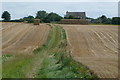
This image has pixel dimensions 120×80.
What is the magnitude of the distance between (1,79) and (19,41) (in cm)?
2693

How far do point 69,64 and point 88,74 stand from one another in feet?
13.7

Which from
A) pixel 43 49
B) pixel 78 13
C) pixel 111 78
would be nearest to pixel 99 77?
pixel 111 78

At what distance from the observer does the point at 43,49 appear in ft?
116

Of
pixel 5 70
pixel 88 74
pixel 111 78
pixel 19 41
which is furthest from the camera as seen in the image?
pixel 19 41

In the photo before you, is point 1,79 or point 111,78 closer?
point 111,78

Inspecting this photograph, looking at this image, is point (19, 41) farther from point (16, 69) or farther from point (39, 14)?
point (39, 14)

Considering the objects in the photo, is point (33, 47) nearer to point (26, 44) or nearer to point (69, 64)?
point (26, 44)

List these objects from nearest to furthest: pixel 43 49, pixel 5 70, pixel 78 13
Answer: pixel 5 70, pixel 43 49, pixel 78 13

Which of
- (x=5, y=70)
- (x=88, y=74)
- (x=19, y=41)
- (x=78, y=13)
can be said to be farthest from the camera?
(x=78, y=13)

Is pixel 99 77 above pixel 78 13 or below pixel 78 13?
below

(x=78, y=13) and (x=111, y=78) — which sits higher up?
(x=78, y=13)

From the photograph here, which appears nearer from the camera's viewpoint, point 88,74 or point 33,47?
point 88,74

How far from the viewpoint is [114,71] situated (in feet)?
51.8

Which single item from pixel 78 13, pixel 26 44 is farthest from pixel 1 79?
pixel 78 13
